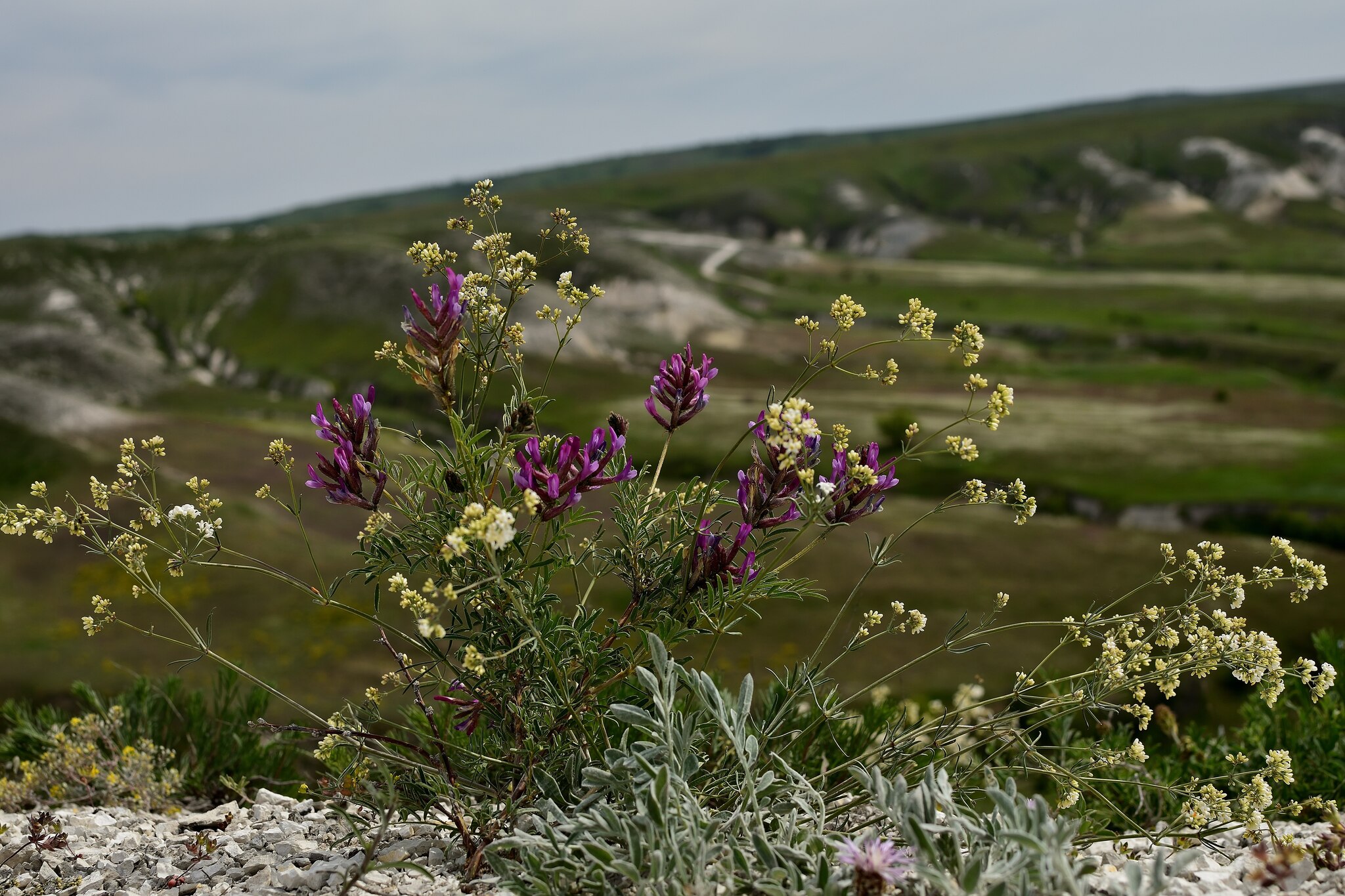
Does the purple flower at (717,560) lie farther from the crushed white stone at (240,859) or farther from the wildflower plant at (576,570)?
the crushed white stone at (240,859)

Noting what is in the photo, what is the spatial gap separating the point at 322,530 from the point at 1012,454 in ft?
148

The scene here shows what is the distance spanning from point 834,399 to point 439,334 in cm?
8212

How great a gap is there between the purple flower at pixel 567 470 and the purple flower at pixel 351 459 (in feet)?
2.58

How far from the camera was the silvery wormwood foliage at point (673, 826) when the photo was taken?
4078 mm

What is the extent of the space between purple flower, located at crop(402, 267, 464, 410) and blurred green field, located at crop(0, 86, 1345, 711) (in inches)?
13.5

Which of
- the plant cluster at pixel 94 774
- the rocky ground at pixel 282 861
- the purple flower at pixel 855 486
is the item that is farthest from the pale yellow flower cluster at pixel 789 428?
the plant cluster at pixel 94 774

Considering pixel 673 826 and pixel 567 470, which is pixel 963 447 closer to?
pixel 567 470

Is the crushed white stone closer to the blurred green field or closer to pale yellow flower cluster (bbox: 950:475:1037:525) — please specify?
the blurred green field

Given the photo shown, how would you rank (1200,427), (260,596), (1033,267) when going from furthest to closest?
(1033,267)
(1200,427)
(260,596)

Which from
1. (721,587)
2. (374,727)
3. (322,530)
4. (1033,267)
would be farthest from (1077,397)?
(1033,267)

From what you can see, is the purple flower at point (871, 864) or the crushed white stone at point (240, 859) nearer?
the purple flower at point (871, 864)

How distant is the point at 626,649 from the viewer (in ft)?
17.6

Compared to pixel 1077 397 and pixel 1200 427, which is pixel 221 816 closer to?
pixel 1200 427

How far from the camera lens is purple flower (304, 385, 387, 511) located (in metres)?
4.98
